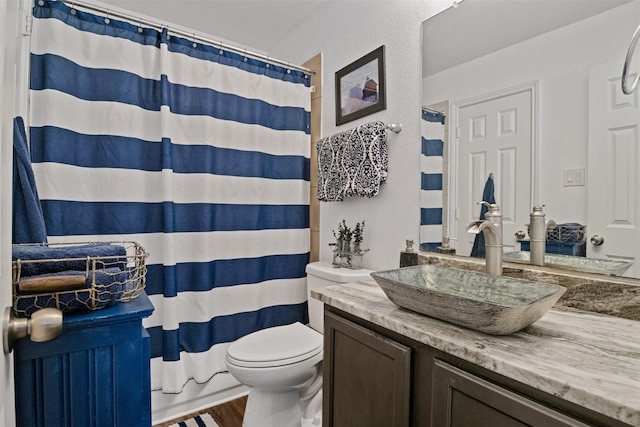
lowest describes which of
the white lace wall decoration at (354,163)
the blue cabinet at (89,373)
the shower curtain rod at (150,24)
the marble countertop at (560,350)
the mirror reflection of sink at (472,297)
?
the blue cabinet at (89,373)

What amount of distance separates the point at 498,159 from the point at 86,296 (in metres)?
1.38

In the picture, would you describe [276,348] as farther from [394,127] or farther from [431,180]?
[394,127]

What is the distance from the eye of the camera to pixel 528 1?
3.84 feet

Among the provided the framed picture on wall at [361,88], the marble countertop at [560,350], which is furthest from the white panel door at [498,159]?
the framed picture on wall at [361,88]

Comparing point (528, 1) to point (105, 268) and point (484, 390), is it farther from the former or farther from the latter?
point (105, 268)

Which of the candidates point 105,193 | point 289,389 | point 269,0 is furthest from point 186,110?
point 289,389

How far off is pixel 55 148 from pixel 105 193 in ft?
0.90

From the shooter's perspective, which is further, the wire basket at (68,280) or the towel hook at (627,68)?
the towel hook at (627,68)

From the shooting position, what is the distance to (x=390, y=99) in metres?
1.68

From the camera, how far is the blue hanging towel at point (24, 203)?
0.98m

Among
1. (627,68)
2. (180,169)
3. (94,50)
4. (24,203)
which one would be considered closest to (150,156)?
(180,169)

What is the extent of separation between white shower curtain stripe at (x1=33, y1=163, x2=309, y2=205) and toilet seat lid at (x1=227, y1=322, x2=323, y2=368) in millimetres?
799

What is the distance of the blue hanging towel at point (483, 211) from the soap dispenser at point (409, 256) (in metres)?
0.26

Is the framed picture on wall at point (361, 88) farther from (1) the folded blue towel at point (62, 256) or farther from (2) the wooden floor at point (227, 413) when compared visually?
(2) the wooden floor at point (227, 413)
